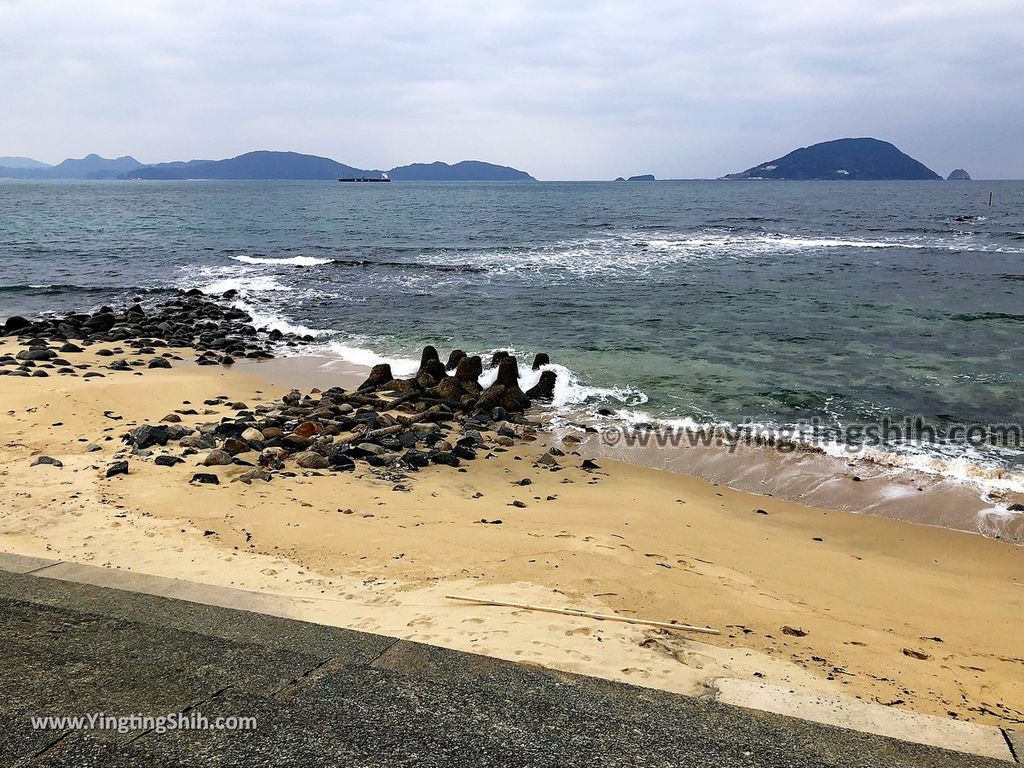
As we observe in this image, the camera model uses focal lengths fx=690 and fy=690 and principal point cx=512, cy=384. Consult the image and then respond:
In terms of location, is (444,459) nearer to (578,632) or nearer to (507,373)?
(507,373)

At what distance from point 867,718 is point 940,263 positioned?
105 feet

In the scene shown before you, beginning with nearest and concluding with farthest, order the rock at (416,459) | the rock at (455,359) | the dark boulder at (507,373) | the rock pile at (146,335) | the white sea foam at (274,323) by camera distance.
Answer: the rock at (416,459)
the dark boulder at (507,373)
the rock at (455,359)
the rock pile at (146,335)
the white sea foam at (274,323)

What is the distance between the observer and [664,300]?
72.9 feet

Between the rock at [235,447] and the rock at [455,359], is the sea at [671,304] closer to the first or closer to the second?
the rock at [455,359]

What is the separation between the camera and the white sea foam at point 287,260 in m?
31.9

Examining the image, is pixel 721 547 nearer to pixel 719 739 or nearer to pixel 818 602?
pixel 818 602

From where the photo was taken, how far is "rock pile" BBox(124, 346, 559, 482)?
855cm

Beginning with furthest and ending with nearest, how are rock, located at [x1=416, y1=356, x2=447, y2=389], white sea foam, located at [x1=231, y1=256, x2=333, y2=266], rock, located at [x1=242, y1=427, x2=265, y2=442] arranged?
white sea foam, located at [x1=231, y1=256, x2=333, y2=266], rock, located at [x1=416, y1=356, x2=447, y2=389], rock, located at [x1=242, y1=427, x2=265, y2=442]

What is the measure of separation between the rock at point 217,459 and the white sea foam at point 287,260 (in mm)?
24706

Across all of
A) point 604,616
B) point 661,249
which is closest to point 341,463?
point 604,616

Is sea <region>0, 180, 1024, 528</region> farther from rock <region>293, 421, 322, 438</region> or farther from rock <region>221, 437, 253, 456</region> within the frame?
rock <region>221, 437, 253, 456</region>

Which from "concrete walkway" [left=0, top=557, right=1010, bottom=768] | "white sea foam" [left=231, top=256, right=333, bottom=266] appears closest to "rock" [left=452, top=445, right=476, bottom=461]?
"concrete walkway" [left=0, top=557, right=1010, bottom=768]

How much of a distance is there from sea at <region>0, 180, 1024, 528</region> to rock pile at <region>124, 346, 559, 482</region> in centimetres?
152

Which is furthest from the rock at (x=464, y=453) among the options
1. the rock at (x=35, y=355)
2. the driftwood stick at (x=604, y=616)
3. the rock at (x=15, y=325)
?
the rock at (x=15, y=325)
